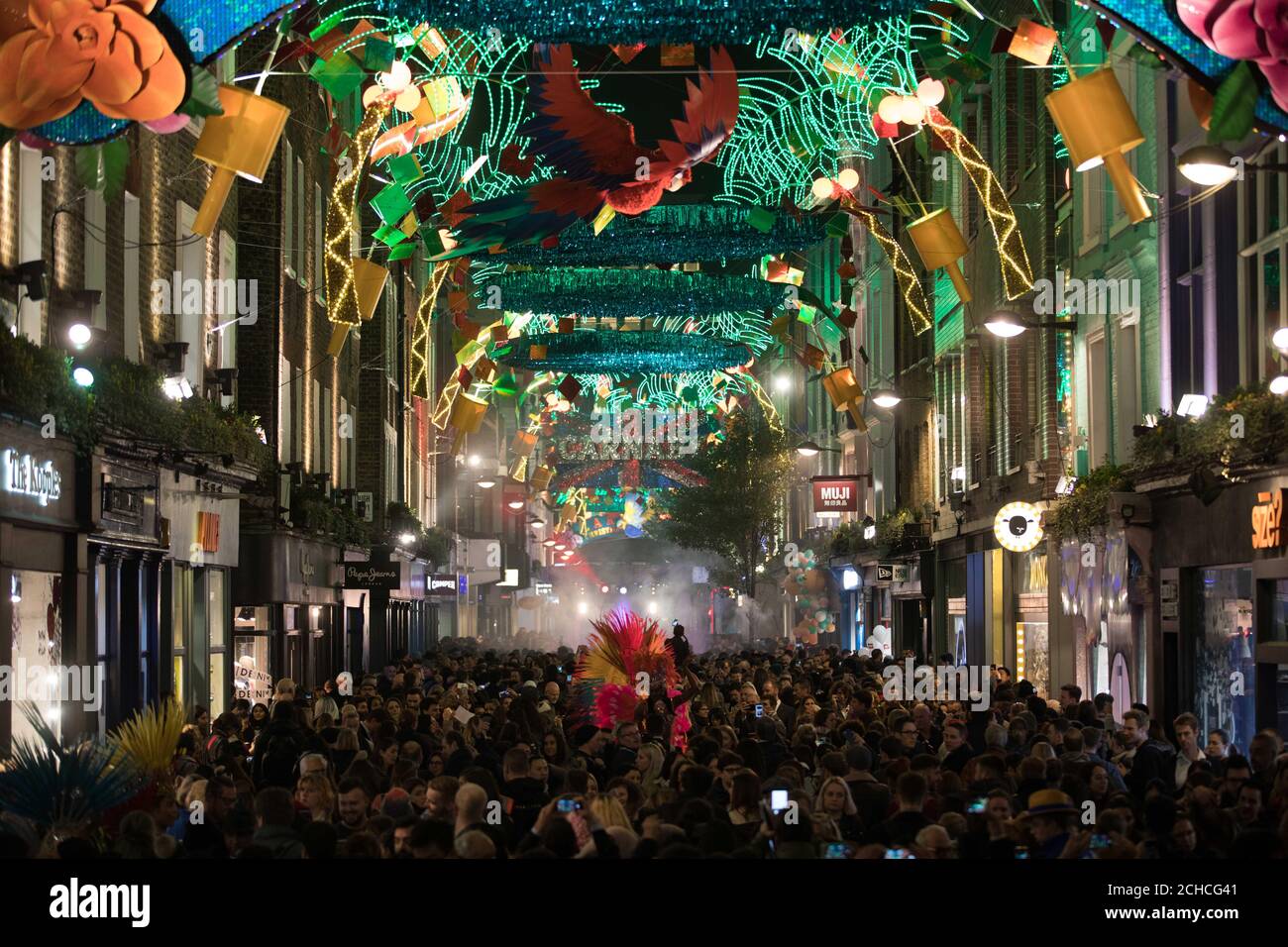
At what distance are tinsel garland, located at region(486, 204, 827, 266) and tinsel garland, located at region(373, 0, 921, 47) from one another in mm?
12636

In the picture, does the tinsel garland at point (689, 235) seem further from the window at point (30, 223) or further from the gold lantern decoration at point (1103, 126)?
the gold lantern decoration at point (1103, 126)

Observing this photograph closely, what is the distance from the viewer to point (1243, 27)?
36.3 feet

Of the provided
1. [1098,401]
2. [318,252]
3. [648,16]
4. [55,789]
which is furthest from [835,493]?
[55,789]

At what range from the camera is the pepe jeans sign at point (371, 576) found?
145 feet

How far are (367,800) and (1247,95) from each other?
717 cm

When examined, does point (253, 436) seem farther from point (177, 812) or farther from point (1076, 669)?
point (177, 812)

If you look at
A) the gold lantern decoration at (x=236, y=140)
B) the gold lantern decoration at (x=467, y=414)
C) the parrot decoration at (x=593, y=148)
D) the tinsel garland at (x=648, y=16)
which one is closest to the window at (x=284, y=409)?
the gold lantern decoration at (x=467, y=414)

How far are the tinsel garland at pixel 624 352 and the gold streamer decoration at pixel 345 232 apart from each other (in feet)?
53.3

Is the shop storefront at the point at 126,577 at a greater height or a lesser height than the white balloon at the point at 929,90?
lesser

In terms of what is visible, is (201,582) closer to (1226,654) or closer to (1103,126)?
(1226,654)

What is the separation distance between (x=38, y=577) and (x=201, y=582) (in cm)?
981

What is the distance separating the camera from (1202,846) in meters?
12.0
